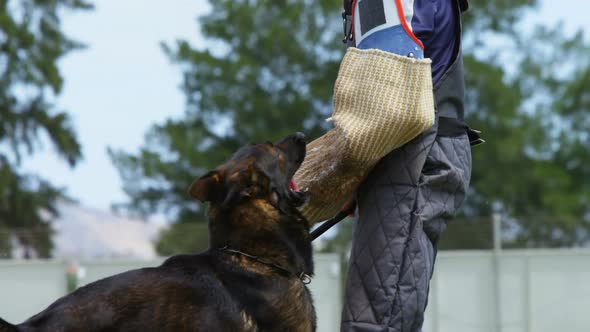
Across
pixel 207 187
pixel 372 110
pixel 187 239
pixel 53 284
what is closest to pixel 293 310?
pixel 207 187

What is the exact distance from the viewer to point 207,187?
12.0 ft

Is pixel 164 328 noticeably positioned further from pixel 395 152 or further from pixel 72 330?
pixel 395 152

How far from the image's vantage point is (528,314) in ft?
29.0

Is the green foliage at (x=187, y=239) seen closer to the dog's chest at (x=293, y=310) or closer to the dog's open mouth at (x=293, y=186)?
the dog's open mouth at (x=293, y=186)

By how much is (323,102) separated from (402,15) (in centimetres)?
2857

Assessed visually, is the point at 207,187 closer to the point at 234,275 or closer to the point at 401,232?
the point at 234,275

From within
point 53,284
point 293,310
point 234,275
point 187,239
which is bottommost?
point 187,239

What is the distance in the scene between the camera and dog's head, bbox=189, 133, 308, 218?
3.68 metres

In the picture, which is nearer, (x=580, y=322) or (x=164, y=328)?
(x=164, y=328)

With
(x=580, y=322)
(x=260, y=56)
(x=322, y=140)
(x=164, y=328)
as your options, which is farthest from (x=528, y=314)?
(x=260, y=56)

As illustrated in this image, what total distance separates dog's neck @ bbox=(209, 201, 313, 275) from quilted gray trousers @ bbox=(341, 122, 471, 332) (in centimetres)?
25

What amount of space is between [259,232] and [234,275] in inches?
8.5

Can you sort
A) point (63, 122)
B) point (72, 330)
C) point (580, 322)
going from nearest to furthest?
point (72, 330) < point (580, 322) < point (63, 122)

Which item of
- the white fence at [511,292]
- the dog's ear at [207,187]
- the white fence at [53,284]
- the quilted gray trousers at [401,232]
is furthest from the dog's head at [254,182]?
the white fence at [511,292]
